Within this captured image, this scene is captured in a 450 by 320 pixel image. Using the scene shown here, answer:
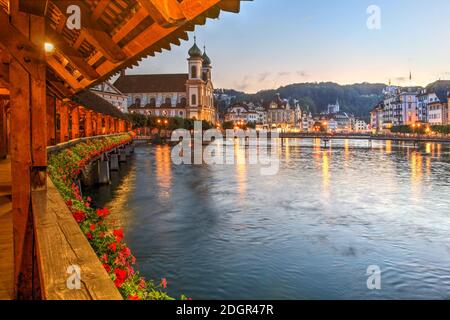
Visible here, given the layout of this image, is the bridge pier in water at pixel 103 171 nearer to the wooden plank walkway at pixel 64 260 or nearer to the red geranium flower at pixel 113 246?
the red geranium flower at pixel 113 246

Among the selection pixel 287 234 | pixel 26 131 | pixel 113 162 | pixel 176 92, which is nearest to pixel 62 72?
pixel 26 131

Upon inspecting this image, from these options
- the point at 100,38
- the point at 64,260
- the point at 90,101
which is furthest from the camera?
the point at 90,101

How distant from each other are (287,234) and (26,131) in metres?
11.8

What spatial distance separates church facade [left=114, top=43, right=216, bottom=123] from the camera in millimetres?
117750

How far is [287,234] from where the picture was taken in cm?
1625

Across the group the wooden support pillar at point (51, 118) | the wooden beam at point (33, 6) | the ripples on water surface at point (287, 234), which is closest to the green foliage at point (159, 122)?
the ripples on water surface at point (287, 234)

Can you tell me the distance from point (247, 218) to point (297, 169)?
→ 71.1ft

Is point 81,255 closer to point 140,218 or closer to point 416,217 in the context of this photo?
point 140,218

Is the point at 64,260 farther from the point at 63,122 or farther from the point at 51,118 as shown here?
the point at 63,122

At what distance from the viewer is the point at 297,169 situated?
40.0 m

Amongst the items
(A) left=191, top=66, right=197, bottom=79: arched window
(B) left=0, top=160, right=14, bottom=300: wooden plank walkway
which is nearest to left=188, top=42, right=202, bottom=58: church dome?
(A) left=191, top=66, right=197, bottom=79: arched window

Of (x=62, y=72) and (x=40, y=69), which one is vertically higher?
(x=62, y=72)

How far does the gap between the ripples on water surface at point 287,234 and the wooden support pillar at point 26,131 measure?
18.6 ft

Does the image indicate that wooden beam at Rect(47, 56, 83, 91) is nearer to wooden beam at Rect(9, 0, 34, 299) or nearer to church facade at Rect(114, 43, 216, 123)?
wooden beam at Rect(9, 0, 34, 299)
